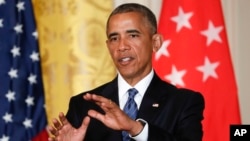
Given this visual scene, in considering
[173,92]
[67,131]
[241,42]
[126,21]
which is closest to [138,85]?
[173,92]

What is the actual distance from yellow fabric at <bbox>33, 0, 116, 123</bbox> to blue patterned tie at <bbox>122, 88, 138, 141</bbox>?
3.18 feet

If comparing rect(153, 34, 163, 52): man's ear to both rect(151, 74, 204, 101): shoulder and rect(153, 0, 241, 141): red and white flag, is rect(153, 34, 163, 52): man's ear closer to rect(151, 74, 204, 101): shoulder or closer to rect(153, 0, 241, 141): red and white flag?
rect(151, 74, 204, 101): shoulder

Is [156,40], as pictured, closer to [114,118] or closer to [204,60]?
[114,118]

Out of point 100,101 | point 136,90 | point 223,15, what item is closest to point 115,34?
point 136,90

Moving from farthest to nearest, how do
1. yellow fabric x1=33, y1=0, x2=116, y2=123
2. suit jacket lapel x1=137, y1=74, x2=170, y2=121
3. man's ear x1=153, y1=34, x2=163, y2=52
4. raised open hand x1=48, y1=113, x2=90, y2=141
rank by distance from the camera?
yellow fabric x1=33, y1=0, x2=116, y2=123, man's ear x1=153, y1=34, x2=163, y2=52, suit jacket lapel x1=137, y1=74, x2=170, y2=121, raised open hand x1=48, y1=113, x2=90, y2=141

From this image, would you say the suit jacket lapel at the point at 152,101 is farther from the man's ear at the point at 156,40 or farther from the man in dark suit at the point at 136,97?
the man's ear at the point at 156,40

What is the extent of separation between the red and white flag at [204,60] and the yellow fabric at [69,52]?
34 centimetres

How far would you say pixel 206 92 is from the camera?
253 centimetres

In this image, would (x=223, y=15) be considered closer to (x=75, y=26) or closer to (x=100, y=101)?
(x=75, y=26)

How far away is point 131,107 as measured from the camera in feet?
5.09

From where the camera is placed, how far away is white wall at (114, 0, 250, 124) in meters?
2.88

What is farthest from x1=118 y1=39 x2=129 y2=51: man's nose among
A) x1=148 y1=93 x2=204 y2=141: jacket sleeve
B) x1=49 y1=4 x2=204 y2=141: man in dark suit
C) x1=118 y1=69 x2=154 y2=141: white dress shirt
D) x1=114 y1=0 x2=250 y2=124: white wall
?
x1=114 y1=0 x2=250 y2=124: white wall

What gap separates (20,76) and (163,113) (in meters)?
1.17

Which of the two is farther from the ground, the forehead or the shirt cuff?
the forehead
